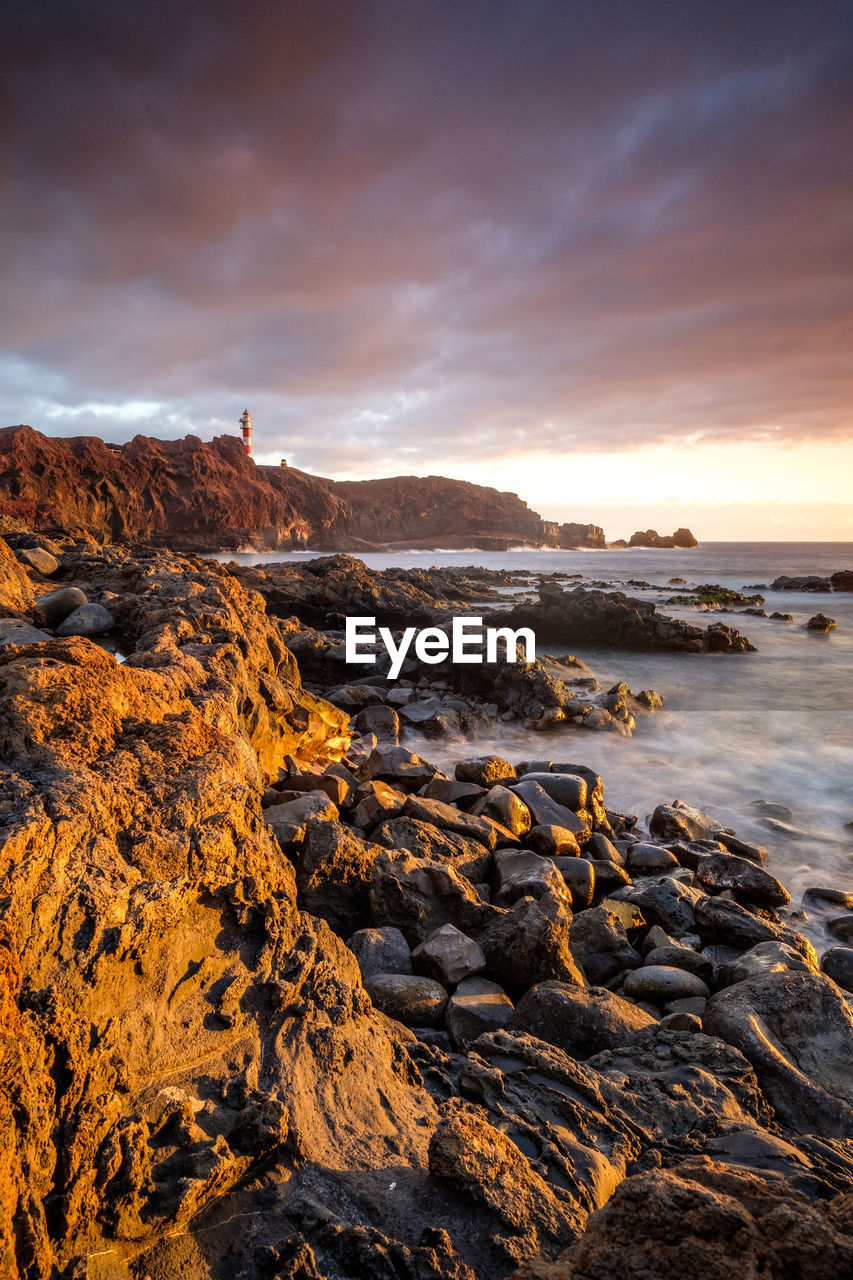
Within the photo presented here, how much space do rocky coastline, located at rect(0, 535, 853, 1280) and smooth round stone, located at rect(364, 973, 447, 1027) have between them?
12mm

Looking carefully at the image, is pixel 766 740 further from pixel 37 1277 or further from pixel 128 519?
pixel 128 519

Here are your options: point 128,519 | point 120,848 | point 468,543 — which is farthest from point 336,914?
point 468,543

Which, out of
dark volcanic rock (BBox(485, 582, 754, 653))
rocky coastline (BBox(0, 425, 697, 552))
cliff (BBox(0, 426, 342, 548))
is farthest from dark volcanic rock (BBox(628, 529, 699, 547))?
dark volcanic rock (BBox(485, 582, 754, 653))

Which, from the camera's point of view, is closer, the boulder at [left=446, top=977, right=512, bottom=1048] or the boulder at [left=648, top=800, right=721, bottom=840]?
the boulder at [left=446, top=977, right=512, bottom=1048]

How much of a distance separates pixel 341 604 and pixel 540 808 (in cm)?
1144

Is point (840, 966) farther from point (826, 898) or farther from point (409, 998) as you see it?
point (409, 998)

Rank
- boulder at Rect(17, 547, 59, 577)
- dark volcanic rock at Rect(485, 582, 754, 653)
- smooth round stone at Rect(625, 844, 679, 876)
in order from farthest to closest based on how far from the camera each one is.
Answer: dark volcanic rock at Rect(485, 582, 754, 653) < boulder at Rect(17, 547, 59, 577) < smooth round stone at Rect(625, 844, 679, 876)

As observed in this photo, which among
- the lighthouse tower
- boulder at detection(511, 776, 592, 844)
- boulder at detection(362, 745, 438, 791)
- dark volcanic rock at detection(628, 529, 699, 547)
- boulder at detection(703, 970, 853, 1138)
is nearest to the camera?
boulder at detection(703, 970, 853, 1138)

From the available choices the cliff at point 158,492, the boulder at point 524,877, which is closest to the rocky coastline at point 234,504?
the cliff at point 158,492

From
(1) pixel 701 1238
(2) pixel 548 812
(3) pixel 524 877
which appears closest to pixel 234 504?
(2) pixel 548 812

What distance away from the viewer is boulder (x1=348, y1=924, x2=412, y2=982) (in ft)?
10.4

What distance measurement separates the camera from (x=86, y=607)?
16.7 feet

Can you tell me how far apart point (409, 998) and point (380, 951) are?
0.41 metres

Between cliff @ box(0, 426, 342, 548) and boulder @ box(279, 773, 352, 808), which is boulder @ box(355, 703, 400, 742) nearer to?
boulder @ box(279, 773, 352, 808)
